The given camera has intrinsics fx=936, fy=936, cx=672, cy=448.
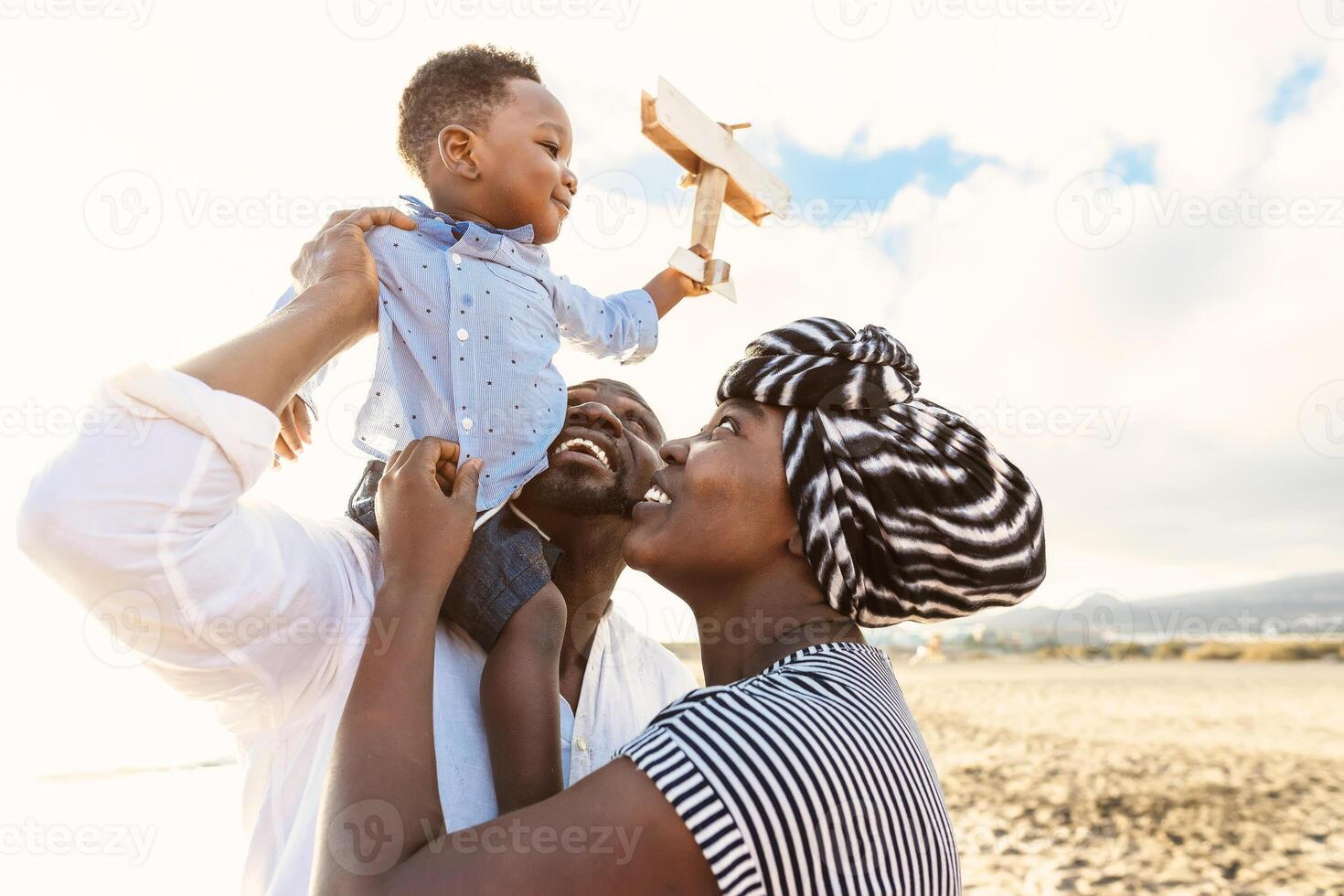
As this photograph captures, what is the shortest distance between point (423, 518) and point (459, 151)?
173cm

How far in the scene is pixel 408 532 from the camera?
1973 millimetres

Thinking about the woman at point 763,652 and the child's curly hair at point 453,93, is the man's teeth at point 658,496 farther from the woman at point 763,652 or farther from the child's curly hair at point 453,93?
the child's curly hair at point 453,93

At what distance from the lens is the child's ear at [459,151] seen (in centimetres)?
322

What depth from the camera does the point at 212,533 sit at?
5.03 feet

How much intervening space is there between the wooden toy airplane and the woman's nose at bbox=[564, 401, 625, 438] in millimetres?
783

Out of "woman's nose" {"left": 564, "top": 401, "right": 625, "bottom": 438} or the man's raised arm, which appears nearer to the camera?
the man's raised arm

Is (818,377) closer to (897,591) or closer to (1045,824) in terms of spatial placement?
(897,591)

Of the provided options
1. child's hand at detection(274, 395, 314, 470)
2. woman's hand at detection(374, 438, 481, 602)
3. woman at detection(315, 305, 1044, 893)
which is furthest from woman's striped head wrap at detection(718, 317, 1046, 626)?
child's hand at detection(274, 395, 314, 470)

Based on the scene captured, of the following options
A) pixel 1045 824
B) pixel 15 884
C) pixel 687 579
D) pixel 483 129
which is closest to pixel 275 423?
pixel 687 579

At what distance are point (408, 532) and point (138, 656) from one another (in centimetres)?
54

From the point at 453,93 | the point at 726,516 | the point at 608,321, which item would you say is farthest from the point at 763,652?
the point at 453,93

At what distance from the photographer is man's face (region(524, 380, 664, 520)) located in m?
2.85

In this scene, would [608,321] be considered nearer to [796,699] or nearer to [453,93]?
[453,93]

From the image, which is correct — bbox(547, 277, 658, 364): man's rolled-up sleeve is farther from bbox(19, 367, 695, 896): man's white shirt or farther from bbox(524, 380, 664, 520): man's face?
bbox(19, 367, 695, 896): man's white shirt
